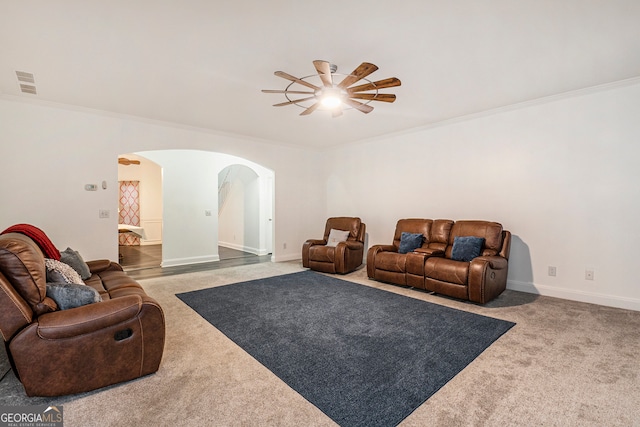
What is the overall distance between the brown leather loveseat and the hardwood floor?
309 centimetres

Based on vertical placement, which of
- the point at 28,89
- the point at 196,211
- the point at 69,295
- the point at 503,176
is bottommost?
the point at 69,295

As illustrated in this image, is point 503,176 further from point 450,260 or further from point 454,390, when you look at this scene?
point 454,390

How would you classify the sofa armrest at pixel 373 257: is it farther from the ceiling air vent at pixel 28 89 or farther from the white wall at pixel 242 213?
the ceiling air vent at pixel 28 89

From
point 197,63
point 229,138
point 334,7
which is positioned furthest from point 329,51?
point 229,138

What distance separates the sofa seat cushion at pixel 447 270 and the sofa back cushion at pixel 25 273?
3.80 meters

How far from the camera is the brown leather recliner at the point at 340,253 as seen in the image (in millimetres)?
5234

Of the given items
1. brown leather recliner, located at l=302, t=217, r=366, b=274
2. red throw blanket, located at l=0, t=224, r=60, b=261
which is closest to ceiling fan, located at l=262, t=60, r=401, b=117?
red throw blanket, located at l=0, t=224, r=60, b=261

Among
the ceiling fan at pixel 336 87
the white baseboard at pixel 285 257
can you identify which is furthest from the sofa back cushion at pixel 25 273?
the white baseboard at pixel 285 257

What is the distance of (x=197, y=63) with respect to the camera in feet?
9.73

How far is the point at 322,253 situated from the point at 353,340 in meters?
2.75

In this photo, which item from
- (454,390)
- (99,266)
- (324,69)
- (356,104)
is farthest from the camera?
(99,266)

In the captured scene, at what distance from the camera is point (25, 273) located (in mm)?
1822

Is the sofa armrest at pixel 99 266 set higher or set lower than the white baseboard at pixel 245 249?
higher

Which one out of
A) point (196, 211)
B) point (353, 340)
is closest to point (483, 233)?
point (353, 340)
